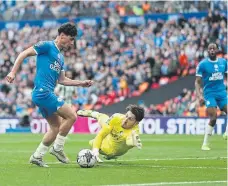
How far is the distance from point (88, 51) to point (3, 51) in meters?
5.42

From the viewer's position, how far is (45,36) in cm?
4284

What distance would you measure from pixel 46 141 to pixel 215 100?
24.9 ft

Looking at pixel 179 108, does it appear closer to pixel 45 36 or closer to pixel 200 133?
pixel 200 133

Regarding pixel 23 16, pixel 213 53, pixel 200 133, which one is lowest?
pixel 200 133

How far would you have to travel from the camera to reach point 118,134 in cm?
1509

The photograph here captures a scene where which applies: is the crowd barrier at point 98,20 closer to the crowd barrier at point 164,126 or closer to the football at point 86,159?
the crowd barrier at point 164,126

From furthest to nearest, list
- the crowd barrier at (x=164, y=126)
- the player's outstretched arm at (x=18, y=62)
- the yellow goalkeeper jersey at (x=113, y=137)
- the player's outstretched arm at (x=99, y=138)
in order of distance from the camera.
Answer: the crowd barrier at (x=164, y=126)
the yellow goalkeeper jersey at (x=113, y=137)
the player's outstretched arm at (x=99, y=138)
the player's outstretched arm at (x=18, y=62)

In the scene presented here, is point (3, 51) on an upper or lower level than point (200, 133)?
upper

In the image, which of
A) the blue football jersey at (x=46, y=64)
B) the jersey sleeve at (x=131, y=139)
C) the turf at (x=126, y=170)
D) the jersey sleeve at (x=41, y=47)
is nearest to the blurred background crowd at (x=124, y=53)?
the turf at (x=126, y=170)

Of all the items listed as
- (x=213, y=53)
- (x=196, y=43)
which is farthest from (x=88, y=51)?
(x=213, y=53)

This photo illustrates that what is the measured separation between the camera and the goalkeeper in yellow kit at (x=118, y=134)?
48.2 feet

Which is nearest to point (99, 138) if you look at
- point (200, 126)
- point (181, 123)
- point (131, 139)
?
point (131, 139)

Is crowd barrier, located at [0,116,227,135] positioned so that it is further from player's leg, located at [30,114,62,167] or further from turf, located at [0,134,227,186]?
player's leg, located at [30,114,62,167]

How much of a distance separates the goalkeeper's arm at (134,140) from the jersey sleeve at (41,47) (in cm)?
211
